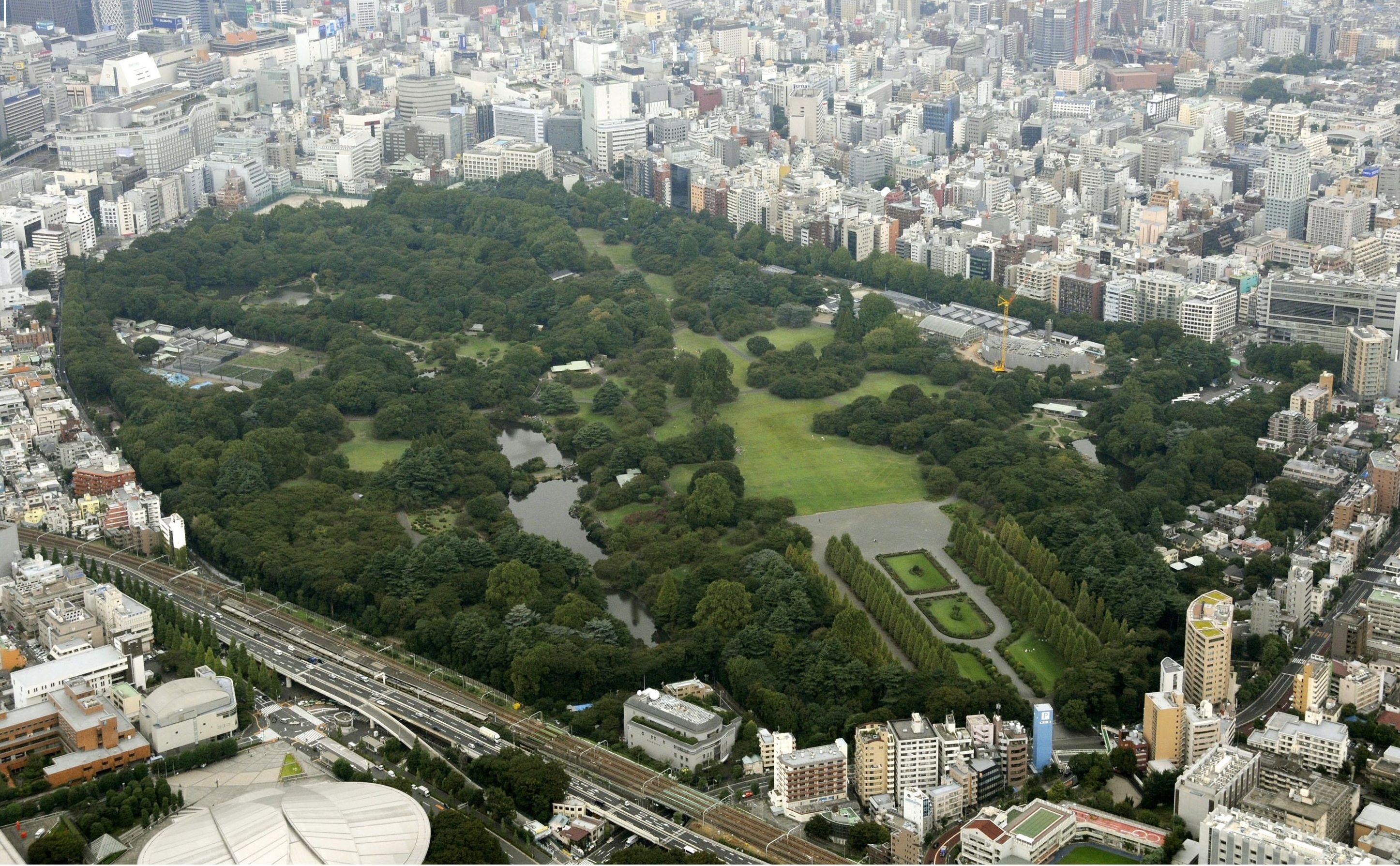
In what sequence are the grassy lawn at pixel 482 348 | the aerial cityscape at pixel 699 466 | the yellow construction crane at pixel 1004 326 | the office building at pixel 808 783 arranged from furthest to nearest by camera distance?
the grassy lawn at pixel 482 348
the yellow construction crane at pixel 1004 326
the aerial cityscape at pixel 699 466
the office building at pixel 808 783

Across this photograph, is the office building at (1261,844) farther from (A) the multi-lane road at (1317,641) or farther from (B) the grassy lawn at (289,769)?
(B) the grassy lawn at (289,769)

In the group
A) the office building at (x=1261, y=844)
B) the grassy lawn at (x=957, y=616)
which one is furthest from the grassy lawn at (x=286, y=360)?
the office building at (x=1261, y=844)

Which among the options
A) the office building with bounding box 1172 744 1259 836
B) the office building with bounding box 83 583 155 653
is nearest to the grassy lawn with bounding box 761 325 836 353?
the office building with bounding box 83 583 155 653

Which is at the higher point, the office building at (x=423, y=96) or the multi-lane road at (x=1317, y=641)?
the office building at (x=423, y=96)

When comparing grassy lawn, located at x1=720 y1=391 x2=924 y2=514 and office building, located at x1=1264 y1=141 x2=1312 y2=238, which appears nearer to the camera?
grassy lawn, located at x1=720 y1=391 x2=924 y2=514

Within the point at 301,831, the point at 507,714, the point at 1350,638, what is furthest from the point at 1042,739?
the point at 301,831

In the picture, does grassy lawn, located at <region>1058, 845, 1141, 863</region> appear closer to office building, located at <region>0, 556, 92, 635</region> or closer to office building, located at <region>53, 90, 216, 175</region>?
office building, located at <region>0, 556, 92, 635</region>
